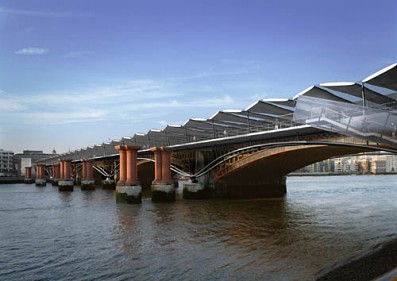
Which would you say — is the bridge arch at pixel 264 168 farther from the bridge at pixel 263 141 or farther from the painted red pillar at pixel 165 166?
the painted red pillar at pixel 165 166

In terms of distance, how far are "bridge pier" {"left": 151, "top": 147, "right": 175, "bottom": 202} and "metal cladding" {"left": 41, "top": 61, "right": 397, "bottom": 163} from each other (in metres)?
3.69

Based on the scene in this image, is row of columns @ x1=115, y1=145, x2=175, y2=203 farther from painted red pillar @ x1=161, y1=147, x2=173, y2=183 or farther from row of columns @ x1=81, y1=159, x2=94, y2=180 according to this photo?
row of columns @ x1=81, y1=159, x2=94, y2=180

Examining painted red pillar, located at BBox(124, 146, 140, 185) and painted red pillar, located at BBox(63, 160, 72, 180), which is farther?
painted red pillar, located at BBox(63, 160, 72, 180)

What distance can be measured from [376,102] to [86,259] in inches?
605

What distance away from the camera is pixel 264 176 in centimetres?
4516

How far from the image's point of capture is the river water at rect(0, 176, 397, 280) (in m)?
13.1

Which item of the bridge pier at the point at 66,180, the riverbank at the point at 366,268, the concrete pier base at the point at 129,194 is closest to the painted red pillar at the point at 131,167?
the concrete pier base at the point at 129,194

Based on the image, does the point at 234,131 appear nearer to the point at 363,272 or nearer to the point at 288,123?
the point at 288,123

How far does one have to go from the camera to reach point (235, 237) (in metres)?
19.0

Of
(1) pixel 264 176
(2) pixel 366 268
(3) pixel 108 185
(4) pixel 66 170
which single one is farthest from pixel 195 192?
(4) pixel 66 170

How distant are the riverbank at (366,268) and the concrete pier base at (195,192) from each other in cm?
3015

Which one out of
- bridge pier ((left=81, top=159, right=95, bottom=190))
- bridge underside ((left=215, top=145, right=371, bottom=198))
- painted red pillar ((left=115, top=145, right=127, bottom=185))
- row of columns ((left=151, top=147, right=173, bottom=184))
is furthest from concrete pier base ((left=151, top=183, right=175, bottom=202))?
bridge pier ((left=81, top=159, right=95, bottom=190))

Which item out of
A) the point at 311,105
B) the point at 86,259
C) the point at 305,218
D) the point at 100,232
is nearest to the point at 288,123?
the point at 305,218

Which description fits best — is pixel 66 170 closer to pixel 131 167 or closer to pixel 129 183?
pixel 131 167
